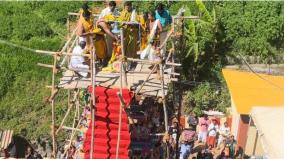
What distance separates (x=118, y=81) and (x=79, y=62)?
2.66 ft

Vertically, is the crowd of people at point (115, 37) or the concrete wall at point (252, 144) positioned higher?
the crowd of people at point (115, 37)

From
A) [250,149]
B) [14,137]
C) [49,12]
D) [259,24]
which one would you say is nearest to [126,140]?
[250,149]

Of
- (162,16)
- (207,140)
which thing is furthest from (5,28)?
(162,16)

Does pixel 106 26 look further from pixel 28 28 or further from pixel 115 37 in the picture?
pixel 28 28

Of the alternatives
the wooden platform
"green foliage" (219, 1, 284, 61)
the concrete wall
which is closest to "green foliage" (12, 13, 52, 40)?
"green foliage" (219, 1, 284, 61)

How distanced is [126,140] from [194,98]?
329 inches

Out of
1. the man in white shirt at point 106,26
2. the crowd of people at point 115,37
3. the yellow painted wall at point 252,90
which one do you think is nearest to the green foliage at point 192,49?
the yellow painted wall at point 252,90

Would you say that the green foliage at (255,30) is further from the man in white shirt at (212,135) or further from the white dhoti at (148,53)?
the white dhoti at (148,53)

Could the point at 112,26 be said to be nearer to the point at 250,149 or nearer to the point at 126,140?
the point at 126,140

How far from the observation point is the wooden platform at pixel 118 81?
11445mm

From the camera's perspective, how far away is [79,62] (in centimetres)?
1180

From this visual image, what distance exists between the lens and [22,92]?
19.6 meters

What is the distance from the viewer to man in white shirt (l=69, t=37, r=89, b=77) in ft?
38.2

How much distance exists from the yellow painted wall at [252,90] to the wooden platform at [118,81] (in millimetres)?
4162
